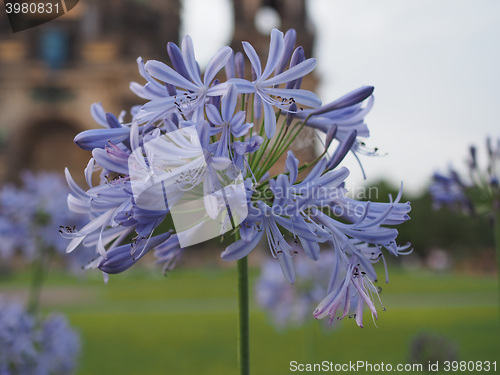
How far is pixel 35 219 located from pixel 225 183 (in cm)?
234

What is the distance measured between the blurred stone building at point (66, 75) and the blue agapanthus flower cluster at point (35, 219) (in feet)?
77.8

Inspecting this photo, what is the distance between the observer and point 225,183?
1.31m

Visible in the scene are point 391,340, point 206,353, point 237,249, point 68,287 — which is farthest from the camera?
point 68,287

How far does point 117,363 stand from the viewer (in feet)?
23.6

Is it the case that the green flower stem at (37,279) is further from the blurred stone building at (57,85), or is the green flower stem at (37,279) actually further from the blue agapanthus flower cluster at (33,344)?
the blurred stone building at (57,85)

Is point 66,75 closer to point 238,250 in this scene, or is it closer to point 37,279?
point 37,279

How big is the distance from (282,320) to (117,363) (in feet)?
12.1

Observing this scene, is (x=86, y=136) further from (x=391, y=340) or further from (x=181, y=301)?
(x=181, y=301)

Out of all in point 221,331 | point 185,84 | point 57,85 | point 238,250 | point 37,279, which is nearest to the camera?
point 238,250

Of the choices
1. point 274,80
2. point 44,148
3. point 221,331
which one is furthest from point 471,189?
point 44,148

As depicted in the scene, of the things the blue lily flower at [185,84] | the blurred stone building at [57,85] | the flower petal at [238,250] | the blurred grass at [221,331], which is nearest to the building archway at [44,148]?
the blurred stone building at [57,85]

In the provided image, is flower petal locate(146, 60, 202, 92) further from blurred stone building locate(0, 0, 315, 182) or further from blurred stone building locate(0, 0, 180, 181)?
blurred stone building locate(0, 0, 180, 181)

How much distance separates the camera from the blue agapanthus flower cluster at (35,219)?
315cm

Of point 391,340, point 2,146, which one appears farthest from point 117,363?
point 2,146
